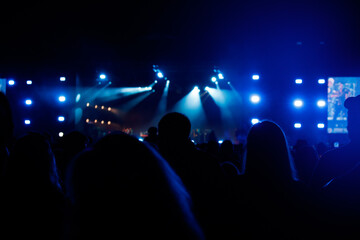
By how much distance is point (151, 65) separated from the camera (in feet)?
47.5

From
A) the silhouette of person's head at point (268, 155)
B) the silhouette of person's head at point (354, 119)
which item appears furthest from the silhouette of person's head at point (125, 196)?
the silhouette of person's head at point (354, 119)

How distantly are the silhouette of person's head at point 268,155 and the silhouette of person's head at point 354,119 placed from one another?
3.12 ft

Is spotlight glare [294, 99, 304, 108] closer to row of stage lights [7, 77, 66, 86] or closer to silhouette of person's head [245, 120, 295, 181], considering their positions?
row of stage lights [7, 77, 66, 86]

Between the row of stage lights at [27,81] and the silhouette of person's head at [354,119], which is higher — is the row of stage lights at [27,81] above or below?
above

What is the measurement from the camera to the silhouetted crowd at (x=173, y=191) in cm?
A: 98

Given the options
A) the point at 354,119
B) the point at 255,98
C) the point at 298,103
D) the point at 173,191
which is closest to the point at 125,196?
the point at 173,191

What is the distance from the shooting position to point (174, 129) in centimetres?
294

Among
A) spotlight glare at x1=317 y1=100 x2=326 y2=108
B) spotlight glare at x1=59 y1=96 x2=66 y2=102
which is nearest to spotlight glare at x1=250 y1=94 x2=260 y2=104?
spotlight glare at x1=317 y1=100 x2=326 y2=108

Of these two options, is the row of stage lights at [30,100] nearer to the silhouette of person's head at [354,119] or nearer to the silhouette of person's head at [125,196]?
the silhouette of person's head at [354,119]

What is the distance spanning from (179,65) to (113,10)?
631 centimetres

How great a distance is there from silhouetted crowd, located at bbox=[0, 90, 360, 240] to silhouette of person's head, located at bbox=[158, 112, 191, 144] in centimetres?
1

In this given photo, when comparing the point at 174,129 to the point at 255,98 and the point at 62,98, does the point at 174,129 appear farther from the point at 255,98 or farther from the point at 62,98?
the point at 62,98

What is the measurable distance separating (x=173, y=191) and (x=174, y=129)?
188 centimetres

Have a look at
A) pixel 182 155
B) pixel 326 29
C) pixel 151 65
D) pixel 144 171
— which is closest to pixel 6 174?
pixel 182 155
